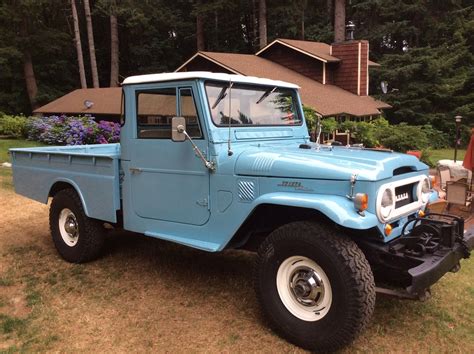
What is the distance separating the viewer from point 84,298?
426 centimetres

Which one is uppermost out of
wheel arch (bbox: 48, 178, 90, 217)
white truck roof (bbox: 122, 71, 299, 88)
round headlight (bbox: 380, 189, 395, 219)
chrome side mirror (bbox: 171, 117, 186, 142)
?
white truck roof (bbox: 122, 71, 299, 88)

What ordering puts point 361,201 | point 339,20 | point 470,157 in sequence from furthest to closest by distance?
point 339,20
point 470,157
point 361,201

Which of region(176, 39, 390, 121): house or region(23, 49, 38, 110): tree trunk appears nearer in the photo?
region(176, 39, 390, 121): house

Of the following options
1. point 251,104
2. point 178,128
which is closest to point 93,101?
point 251,104

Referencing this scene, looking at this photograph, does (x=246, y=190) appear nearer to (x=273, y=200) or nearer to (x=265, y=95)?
(x=273, y=200)

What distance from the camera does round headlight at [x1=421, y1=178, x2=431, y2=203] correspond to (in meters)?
3.88

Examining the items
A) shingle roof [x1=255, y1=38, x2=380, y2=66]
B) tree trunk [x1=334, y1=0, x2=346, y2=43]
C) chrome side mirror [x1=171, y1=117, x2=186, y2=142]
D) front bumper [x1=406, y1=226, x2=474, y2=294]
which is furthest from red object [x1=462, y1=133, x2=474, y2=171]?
tree trunk [x1=334, y1=0, x2=346, y2=43]

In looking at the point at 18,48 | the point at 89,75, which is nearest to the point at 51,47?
the point at 18,48

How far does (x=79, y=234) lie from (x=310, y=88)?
50.6 ft

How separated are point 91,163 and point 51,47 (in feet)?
97.0

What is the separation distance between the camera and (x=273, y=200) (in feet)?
11.2

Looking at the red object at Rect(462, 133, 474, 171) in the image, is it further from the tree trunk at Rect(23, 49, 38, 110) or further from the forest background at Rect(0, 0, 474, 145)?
the tree trunk at Rect(23, 49, 38, 110)

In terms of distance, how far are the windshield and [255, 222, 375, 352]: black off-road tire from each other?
1.24 m

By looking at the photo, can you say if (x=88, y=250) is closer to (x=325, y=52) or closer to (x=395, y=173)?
(x=395, y=173)
